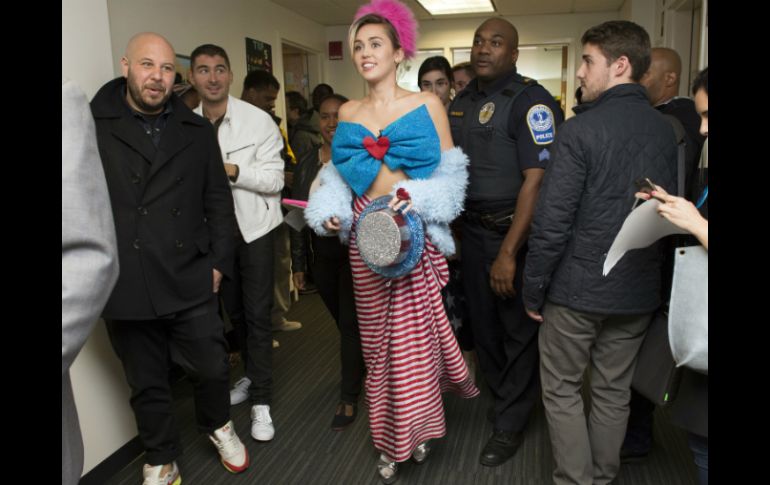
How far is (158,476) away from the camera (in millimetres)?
2133

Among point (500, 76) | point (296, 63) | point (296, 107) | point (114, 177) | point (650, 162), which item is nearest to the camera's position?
point (650, 162)

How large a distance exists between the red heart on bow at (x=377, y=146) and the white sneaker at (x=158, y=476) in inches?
55.4

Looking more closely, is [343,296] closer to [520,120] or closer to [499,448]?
[499,448]

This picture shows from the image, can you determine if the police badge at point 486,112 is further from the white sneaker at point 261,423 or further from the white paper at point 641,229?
the white sneaker at point 261,423

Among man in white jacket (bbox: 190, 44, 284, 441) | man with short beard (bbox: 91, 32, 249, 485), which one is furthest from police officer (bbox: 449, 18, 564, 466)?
→ man with short beard (bbox: 91, 32, 249, 485)

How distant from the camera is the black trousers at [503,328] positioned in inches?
89.7

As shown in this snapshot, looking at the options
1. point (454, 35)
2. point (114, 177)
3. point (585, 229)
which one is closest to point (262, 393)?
point (114, 177)

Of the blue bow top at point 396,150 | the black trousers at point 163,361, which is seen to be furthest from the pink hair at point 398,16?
the black trousers at point 163,361

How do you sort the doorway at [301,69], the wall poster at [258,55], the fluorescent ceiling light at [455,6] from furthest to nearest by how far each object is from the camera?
the doorway at [301,69] → the fluorescent ceiling light at [455,6] → the wall poster at [258,55]

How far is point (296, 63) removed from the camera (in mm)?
7289

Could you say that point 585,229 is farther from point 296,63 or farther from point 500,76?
point 296,63

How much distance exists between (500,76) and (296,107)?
3.55 metres

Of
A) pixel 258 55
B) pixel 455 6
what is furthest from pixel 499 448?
pixel 455 6

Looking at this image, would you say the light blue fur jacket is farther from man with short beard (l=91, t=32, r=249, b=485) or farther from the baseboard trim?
the baseboard trim
